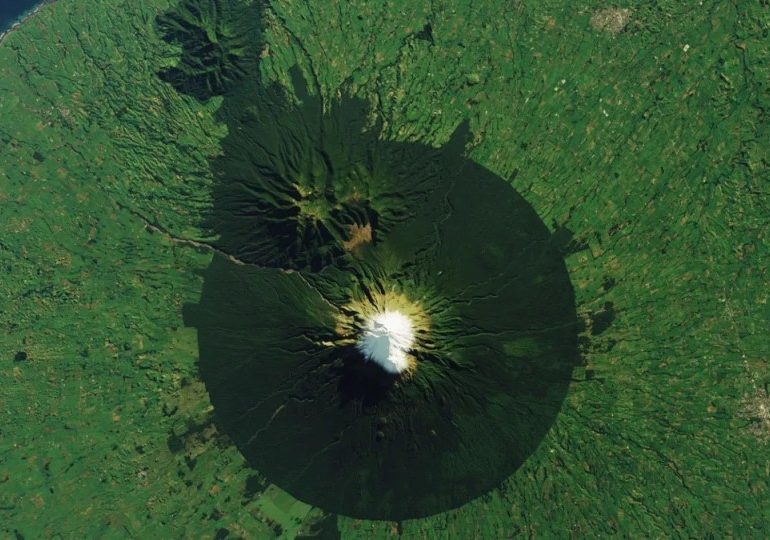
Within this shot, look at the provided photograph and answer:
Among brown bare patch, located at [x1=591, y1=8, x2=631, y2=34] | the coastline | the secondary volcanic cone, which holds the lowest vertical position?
the secondary volcanic cone

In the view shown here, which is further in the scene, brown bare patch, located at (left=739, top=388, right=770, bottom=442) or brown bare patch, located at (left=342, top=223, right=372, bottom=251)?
brown bare patch, located at (left=342, top=223, right=372, bottom=251)

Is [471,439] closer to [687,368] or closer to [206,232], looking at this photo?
[687,368]

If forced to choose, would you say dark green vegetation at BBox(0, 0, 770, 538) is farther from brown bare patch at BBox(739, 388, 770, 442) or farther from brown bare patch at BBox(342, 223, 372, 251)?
brown bare patch at BBox(342, 223, 372, 251)

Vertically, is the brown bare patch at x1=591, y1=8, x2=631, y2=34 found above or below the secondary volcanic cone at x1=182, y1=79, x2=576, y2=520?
above

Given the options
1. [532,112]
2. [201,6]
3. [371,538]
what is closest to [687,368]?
[532,112]

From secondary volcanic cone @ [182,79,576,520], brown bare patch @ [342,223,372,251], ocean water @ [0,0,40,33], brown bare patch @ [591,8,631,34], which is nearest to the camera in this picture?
secondary volcanic cone @ [182,79,576,520]

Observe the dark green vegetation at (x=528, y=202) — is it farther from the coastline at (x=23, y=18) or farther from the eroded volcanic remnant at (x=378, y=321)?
the coastline at (x=23, y=18)

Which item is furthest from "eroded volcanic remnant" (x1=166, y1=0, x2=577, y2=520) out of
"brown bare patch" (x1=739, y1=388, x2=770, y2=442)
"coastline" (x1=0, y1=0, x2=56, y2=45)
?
"coastline" (x1=0, y1=0, x2=56, y2=45)
